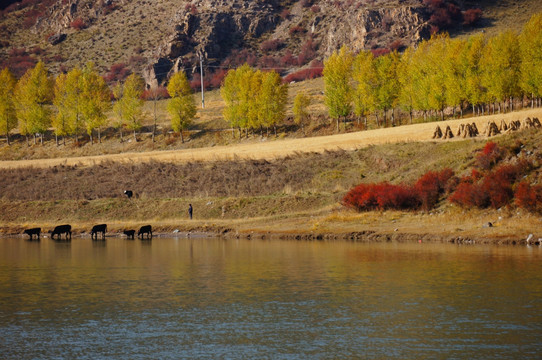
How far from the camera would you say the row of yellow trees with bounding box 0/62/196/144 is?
106 metres

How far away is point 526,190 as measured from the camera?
41.9m

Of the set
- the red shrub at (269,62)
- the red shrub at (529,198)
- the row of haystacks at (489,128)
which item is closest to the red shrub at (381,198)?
the red shrub at (529,198)

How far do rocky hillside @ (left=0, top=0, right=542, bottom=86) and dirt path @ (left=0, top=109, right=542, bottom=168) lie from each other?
76934mm

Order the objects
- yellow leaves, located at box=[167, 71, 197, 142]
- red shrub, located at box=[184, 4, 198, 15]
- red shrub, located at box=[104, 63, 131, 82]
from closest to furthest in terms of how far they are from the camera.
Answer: yellow leaves, located at box=[167, 71, 197, 142] < red shrub, located at box=[104, 63, 131, 82] < red shrub, located at box=[184, 4, 198, 15]

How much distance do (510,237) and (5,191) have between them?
58.9m

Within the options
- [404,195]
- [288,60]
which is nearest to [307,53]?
[288,60]

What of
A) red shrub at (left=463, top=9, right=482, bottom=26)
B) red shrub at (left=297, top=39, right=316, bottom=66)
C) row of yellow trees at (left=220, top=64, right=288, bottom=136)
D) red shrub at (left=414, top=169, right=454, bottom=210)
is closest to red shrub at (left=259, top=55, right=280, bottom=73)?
red shrub at (left=297, top=39, right=316, bottom=66)

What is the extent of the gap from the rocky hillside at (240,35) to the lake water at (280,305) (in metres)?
122

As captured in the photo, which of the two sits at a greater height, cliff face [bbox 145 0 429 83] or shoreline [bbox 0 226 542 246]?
cliff face [bbox 145 0 429 83]

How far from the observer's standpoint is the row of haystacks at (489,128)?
5675cm

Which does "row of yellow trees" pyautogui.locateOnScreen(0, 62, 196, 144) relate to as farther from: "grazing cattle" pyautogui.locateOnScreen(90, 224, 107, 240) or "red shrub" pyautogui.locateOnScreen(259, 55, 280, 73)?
"red shrub" pyautogui.locateOnScreen(259, 55, 280, 73)

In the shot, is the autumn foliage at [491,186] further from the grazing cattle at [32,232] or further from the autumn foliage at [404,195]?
the grazing cattle at [32,232]

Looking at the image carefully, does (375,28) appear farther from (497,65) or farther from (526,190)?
(526,190)

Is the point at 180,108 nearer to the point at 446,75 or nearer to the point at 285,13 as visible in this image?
the point at 446,75
